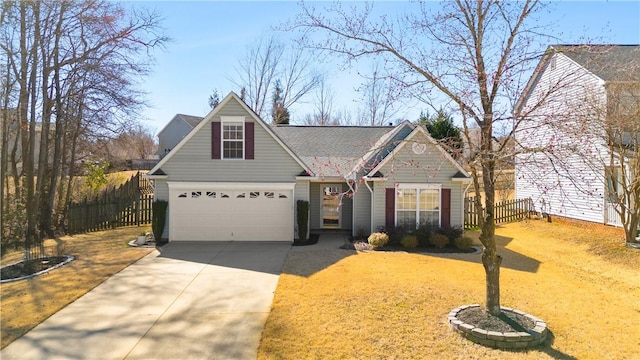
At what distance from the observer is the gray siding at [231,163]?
15.4 m

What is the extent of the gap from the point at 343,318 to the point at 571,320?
4.51 meters

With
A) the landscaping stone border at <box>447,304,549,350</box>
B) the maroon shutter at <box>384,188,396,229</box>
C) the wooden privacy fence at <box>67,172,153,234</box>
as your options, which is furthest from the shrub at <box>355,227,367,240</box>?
the wooden privacy fence at <box>67,172,153,234</box>

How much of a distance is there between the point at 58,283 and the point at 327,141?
13447mm

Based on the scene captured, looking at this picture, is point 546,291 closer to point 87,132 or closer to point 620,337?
point 620,337

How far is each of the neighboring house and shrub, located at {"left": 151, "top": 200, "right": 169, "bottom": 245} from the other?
2451cm

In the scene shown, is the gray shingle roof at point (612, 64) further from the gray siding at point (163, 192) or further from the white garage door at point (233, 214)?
the gray siding at point (163, 192)

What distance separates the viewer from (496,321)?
6887 millimetres

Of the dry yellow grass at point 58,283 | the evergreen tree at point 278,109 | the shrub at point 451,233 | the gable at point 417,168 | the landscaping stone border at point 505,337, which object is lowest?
the dry yellow grass at point 58,283

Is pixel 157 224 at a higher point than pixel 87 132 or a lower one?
lower

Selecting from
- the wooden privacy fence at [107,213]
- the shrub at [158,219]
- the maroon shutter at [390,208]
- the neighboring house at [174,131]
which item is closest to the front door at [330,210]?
the maroon shutter at [390,208]

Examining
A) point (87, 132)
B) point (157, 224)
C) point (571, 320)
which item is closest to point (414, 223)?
point (571, 320)

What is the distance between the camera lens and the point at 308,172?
1516cm

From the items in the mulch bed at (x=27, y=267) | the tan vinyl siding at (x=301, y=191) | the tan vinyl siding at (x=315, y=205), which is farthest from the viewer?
the tan vinyl siding at (x=315, y=205)

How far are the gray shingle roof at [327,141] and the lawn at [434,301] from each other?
6398 mm
